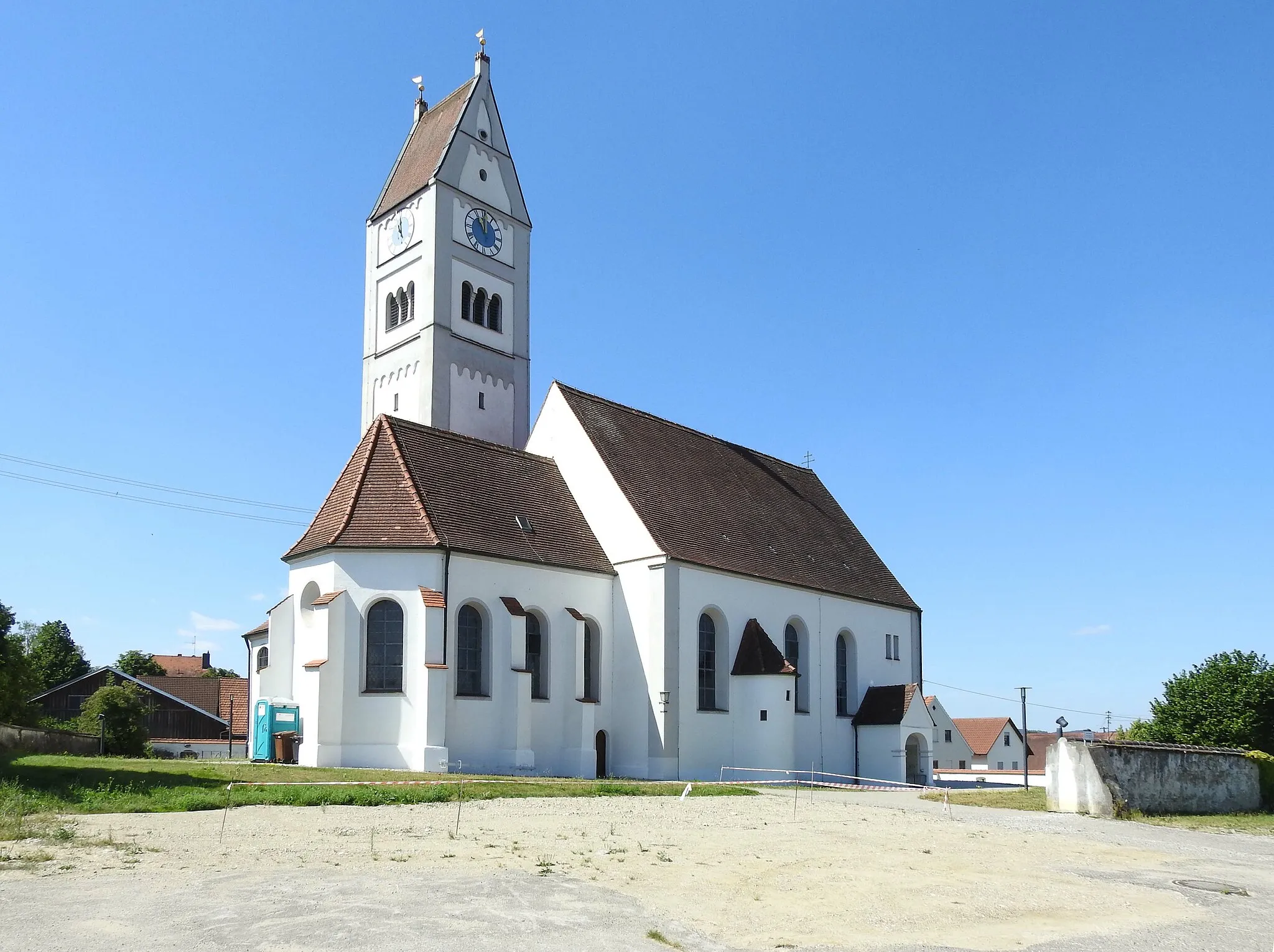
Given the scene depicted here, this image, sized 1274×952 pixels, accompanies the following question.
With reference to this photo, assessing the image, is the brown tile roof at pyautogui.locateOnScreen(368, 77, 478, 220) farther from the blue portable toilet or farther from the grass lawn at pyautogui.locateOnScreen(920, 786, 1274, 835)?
the grass lawn at pyautogui.locateOnScreen(920, 786, 1274, 835)

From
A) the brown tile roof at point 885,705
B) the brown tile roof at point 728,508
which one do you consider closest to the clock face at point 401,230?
the brown tile roof at point 728,508

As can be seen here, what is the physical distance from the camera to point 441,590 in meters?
30.0

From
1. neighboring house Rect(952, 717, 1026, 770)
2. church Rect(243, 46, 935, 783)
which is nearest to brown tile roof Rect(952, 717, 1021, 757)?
neighboring house Rect(952, 717, 1026, 770)

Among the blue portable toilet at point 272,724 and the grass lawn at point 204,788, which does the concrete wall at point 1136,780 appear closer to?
the grass lawn at point 204,788

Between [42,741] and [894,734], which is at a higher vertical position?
[42,741]

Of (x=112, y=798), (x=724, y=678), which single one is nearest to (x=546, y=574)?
(x=724, y=678)

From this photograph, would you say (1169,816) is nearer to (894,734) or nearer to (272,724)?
(894,734)

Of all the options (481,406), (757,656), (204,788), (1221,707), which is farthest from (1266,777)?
(481,406)

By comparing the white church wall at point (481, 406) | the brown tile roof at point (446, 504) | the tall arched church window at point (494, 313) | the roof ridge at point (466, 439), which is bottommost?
the brown tile roof at point (446, 504)

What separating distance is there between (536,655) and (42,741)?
1330 centimetres

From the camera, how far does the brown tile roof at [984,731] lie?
79.4m

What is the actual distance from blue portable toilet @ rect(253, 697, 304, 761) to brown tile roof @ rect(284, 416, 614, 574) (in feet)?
14.4

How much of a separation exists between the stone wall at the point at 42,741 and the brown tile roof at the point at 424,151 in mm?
25453

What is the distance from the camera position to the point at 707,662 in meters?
35.6
